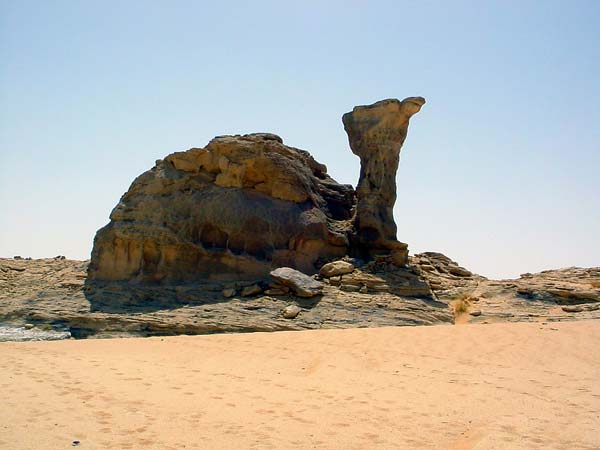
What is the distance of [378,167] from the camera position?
15164 mm

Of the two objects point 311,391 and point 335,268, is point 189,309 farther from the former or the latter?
point 311,391

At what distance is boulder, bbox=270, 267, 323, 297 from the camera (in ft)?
41.9

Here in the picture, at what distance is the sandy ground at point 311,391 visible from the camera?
514 cm

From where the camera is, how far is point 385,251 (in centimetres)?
1467

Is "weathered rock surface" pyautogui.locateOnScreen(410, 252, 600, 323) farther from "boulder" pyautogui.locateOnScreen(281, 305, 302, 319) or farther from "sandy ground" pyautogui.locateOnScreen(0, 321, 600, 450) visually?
"boulder" pyautogui.locateOnScreen(281, 305, 302, 319)

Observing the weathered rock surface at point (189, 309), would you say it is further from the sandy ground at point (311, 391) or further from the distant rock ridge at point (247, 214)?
the sandy ground at point (311, 391)

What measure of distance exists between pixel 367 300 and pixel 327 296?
885 mm

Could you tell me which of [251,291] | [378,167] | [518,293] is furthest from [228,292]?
[518,293]

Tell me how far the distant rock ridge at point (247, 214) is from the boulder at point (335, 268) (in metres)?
0.57

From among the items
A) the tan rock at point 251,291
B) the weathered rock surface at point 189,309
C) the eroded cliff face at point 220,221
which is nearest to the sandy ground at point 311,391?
the weathered rock surface at point 189,309

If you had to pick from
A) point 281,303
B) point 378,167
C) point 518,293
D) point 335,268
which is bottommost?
point 281,303

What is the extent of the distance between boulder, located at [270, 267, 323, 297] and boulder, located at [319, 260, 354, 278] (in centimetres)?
63

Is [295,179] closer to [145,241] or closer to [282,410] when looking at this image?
[145,241]

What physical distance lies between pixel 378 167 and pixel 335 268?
3.10 meters
